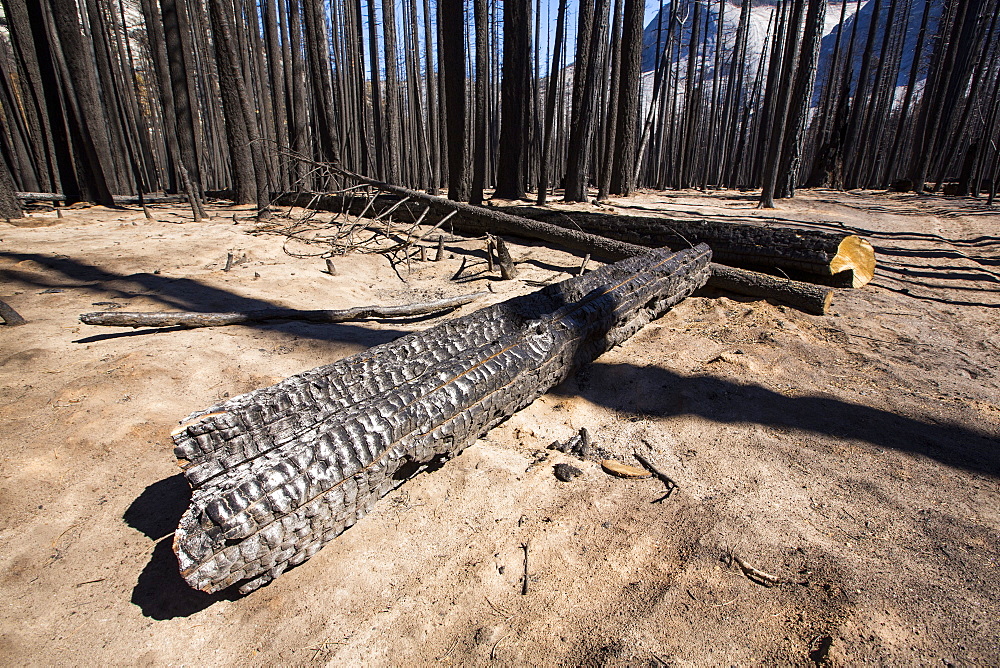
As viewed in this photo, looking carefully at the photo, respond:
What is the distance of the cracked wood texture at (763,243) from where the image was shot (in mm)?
4789

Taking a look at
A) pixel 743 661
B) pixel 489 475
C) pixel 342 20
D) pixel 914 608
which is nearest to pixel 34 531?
pixel 489 475

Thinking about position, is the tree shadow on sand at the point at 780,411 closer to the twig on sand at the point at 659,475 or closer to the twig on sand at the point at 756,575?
the twig on sand at the point at 659,475

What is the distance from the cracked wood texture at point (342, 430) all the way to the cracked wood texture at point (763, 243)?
3442mm

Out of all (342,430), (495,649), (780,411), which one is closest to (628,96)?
(780,411)

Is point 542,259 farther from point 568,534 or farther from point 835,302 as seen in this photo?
point 568,534

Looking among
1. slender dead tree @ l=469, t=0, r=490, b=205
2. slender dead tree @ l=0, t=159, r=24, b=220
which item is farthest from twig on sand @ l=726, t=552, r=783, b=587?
slender dead tree @ l=0, t=159, r=24, b=220

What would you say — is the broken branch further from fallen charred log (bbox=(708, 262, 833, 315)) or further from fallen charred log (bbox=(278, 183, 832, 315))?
fallen charred log (bbox=(708, 262, 833, 315))

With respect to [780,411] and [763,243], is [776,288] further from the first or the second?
[780,411]

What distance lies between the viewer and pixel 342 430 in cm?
166

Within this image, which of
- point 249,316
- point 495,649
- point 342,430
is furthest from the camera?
point 249,316

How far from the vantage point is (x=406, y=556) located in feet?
5.35

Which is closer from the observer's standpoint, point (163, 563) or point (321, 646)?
point (321, 646)

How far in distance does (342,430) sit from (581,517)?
1.01m

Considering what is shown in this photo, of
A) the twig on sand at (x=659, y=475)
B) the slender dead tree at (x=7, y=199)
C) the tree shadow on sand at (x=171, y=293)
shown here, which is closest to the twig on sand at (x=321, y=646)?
the twig on sand at (x=659, y=475)
